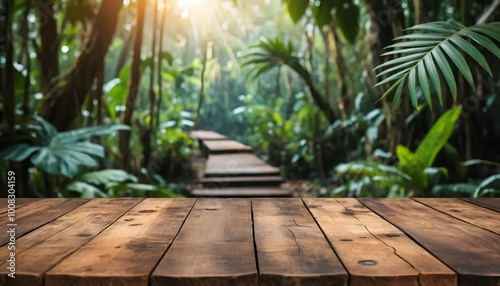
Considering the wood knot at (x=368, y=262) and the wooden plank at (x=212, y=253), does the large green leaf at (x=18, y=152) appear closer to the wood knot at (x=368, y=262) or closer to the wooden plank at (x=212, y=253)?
the wooden plank at (x=212, y=253)

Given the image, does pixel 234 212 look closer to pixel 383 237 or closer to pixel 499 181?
pixel 383 237

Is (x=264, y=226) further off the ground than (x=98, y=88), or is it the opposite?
(x=98, y=88)

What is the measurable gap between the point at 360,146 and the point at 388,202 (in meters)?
3.29

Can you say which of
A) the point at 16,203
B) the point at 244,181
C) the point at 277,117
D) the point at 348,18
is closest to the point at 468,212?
the point at 16,203

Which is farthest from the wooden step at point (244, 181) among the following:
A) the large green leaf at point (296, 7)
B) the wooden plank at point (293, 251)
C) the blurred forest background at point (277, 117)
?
the wooden plank at point (293, 251)

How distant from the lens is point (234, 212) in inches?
48.7

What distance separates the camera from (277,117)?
6.36m

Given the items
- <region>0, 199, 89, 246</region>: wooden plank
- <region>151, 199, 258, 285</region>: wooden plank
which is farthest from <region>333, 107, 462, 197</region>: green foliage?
<region>0, 199, 89, 246</region>: wooden plank

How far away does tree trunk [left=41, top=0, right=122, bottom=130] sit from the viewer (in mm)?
2742

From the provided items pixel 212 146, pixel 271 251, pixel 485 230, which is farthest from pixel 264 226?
pixel 212 146

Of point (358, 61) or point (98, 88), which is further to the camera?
point (358, 61)

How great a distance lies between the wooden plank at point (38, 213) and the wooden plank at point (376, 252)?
0.60m

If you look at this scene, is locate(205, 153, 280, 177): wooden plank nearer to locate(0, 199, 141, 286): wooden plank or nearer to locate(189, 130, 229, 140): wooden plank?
locate(189, 130, 229, 140): wooden plank

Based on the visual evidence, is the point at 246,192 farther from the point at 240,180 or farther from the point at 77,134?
the point at 77,134
